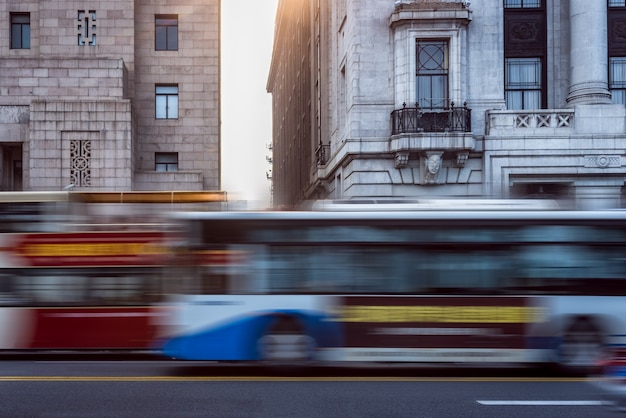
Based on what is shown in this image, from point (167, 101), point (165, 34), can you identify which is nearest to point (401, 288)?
point (167, 101)

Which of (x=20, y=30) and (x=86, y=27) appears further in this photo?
(x=20, y=30)

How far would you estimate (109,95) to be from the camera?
36.7m

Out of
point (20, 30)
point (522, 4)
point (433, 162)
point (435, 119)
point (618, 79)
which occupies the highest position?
point (20, 30)

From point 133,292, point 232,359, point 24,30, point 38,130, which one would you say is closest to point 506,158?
point 133,292

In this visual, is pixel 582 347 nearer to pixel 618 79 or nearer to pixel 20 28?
pixel 618 79

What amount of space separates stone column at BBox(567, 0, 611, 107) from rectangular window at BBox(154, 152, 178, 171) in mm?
19142

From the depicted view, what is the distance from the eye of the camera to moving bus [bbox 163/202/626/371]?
12.4 meters

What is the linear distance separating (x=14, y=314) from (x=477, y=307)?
28.2 feet

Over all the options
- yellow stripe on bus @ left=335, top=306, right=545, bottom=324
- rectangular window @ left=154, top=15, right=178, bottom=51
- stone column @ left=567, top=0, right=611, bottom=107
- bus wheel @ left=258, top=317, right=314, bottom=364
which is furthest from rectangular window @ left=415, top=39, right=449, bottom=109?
bus wheel @ left=258, top=317, right=314, bottom=364
